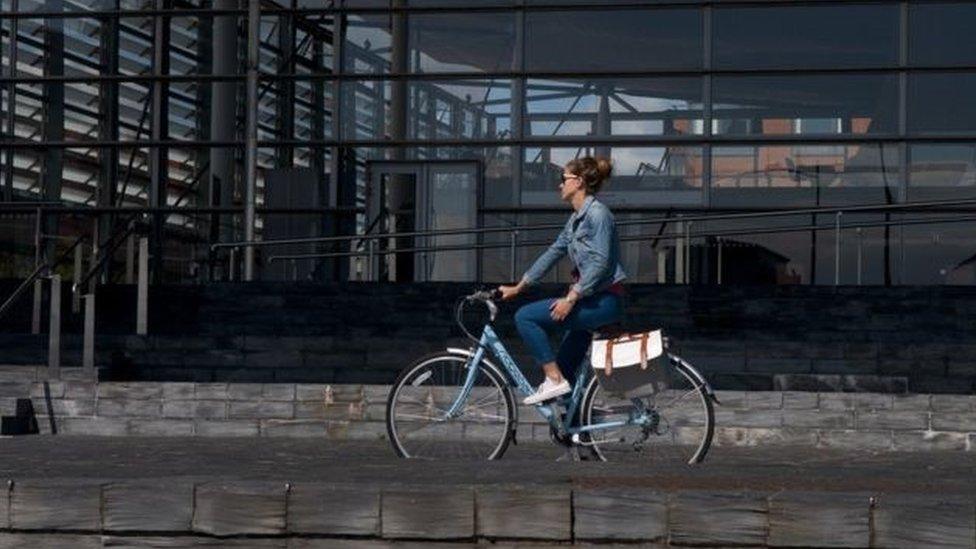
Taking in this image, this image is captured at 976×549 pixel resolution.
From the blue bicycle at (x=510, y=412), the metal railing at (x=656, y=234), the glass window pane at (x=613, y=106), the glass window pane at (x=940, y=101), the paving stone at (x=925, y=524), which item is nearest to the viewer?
the paving stone at (x=925, y=524)

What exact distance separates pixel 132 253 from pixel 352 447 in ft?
46.8

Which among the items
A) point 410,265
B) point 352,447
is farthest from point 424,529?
point 410,265

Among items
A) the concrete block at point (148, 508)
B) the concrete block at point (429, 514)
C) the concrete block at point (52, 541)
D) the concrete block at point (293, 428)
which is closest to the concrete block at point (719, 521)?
the concrete block at point (429, 514)

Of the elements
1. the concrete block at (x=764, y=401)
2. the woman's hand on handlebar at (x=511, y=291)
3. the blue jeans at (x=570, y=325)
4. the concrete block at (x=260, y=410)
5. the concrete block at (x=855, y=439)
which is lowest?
the concrete block at (x=855, y=439)

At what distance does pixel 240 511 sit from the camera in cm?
718

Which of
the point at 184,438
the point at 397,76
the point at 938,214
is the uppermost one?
the point at 397,76

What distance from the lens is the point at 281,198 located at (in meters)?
27.0

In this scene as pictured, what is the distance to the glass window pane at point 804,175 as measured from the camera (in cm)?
2575

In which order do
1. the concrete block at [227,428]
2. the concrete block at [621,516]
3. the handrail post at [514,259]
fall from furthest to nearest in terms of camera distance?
the handrail post at [514,259] → the concrete block at [227,428] → the concrete block at [621,516]

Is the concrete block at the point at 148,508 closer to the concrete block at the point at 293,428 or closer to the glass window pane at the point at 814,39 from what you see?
the concrete block at the point at 293,428

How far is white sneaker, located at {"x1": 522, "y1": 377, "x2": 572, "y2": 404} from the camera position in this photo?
9.70 meters

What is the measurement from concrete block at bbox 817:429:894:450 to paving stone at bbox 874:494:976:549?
6341 mm

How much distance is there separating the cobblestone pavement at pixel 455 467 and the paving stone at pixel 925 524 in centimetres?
39

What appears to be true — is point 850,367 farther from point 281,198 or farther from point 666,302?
point 281,198
